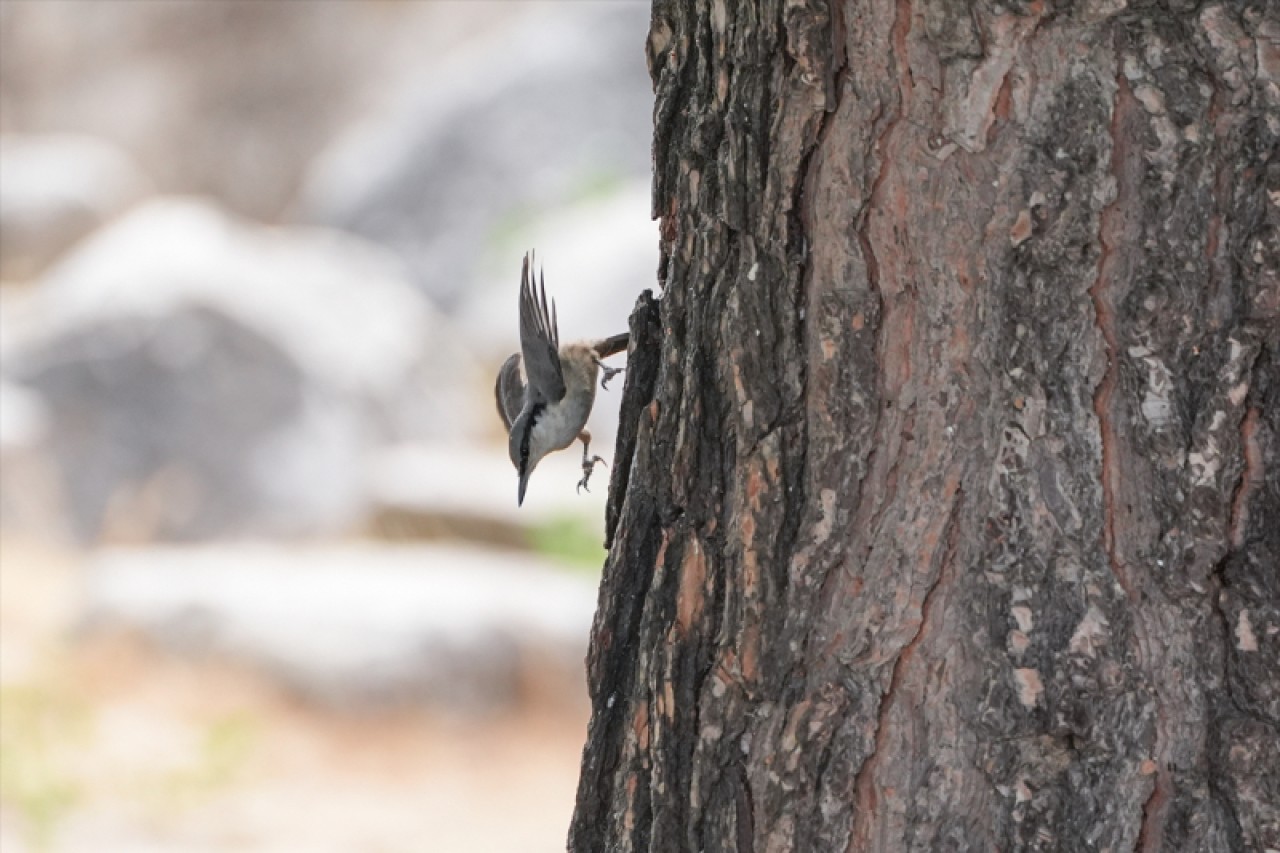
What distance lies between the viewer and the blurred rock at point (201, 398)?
8.09 meters

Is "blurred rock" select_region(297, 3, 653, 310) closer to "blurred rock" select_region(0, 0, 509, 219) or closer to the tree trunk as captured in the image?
"blurred rock" select_region(0, 0, 509, 219)

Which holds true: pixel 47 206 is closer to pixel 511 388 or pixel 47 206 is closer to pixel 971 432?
pixel 511 388

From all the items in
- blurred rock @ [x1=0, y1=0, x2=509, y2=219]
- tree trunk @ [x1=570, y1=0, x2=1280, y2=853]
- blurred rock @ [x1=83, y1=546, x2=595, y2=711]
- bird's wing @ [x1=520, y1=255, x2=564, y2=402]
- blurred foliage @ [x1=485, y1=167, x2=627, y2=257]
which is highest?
blurred rock @ [x1=0, y1=0, x2=509, y2=219]

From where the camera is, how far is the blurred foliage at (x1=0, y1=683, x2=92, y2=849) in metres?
4.71

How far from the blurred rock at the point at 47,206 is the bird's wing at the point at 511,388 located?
11.3 metres

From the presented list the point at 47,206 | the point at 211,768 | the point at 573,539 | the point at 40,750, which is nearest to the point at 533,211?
the point at 47,206

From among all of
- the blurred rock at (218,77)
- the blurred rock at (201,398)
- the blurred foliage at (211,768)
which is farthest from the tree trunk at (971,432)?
the blurred rock at (218,77)

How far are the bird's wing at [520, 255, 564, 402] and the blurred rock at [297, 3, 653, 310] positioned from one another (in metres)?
8.82

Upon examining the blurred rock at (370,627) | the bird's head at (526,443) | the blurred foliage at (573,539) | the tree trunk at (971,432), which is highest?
the blurred foliage at (573,539)

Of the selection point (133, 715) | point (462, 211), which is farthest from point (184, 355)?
point (462, 211)

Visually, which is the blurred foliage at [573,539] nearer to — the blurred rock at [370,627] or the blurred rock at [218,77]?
the blurred rock at [370,627]

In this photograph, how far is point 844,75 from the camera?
4.74 feet

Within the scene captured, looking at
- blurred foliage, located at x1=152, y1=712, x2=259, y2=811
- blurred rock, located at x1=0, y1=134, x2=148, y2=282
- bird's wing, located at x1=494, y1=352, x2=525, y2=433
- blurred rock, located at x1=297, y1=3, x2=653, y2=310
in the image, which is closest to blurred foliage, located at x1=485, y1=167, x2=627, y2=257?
blurred rock, located at x1=297, y1=3, x2=653, y2=310

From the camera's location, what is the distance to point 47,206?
1313 cm
